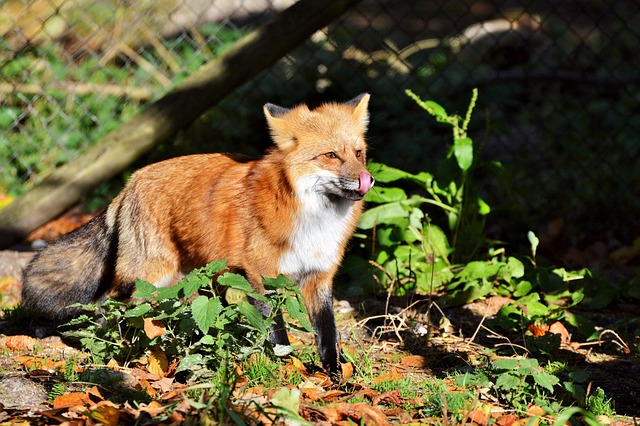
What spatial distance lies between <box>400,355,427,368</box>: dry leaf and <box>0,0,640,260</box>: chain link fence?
1.92m

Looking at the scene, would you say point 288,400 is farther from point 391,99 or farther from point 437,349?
point 391,99

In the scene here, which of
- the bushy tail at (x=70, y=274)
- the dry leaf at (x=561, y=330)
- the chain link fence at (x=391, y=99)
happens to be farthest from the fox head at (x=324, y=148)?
the chain link fence at (x=391, y=99)

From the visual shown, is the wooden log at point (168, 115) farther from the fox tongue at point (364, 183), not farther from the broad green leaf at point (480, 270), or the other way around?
the fox tongue at point (364, 183)

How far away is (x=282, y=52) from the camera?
19.3ft

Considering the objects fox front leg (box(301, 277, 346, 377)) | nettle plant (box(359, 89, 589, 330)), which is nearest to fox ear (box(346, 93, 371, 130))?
fox front leg (box(301, 277, 346, 377))

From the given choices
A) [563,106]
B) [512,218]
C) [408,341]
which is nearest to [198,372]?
[408,341]

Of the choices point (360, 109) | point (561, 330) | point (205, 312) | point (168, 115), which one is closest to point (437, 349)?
point (561, 330)

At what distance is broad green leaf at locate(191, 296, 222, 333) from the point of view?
11.2 ft

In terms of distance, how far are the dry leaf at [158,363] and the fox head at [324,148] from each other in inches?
40.7

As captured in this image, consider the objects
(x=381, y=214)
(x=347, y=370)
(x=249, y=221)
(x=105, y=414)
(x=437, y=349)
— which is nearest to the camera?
(x=105, y=414)

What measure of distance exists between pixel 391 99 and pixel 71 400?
15.3ft

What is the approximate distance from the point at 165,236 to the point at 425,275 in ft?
6.20

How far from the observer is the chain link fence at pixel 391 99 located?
710 cm

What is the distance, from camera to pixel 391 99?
738 cm
